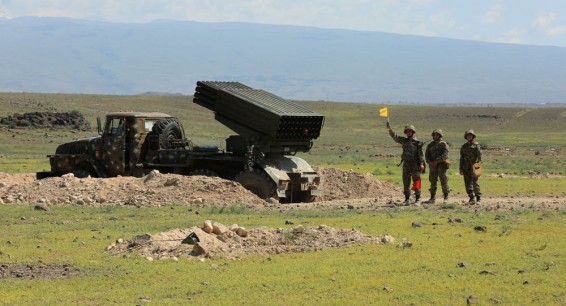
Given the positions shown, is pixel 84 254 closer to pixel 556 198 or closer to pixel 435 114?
pixel 556 198

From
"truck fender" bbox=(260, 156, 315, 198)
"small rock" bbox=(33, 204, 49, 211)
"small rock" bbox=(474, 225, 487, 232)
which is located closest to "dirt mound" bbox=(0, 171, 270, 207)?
"truck fender" bbox=(260, 156, 315, 198)

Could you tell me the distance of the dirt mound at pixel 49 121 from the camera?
270 feet

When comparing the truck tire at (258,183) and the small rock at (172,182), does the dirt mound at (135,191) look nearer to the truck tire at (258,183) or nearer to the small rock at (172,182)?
the small rock at (172,182)

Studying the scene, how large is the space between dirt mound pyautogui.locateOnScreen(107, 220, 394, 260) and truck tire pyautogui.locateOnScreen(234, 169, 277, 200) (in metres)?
8.58

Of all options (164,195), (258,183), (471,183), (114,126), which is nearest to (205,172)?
(258,183)

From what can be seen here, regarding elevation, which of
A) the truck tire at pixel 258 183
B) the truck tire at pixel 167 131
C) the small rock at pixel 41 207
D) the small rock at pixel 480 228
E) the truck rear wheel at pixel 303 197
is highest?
the truck tire at pixel 167 131

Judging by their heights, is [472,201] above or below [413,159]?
below

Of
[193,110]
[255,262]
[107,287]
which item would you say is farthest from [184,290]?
[193,110]

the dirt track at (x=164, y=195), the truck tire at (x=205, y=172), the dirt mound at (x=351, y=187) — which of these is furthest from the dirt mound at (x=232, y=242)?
the dirt mound at (x=351, y=187)

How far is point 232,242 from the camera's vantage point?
1708 cm

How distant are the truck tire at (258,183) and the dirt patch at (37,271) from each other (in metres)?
11.3

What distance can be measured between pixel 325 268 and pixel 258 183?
38.1ft

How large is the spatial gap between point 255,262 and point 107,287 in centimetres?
278

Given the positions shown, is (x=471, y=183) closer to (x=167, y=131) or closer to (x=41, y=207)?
(x=167, y=131)
